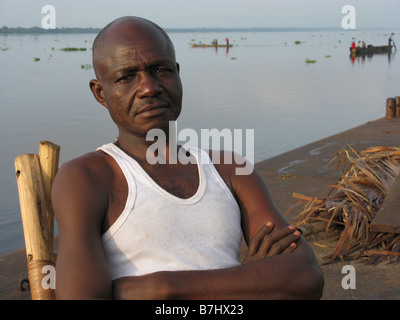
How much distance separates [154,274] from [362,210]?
9.36ft

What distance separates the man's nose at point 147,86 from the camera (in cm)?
187

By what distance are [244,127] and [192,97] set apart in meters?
5.22

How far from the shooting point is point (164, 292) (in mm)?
1636

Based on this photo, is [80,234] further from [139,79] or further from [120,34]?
[120,34]

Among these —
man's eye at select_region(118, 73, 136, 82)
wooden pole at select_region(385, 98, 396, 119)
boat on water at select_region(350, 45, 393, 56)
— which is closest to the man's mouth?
man's eye at select_region(118, 73, 136, 82)

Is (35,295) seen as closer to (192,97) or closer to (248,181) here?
(248,181)

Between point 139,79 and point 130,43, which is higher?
point 130,43

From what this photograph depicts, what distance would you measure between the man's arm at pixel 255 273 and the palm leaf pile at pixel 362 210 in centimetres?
206

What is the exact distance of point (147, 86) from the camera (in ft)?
6.15

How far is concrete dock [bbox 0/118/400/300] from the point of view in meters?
3.41


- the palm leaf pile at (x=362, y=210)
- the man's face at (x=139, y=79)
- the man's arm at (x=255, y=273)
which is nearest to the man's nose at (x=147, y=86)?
the man's face at (x=139, y=79)

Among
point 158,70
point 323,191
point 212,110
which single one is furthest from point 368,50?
point 158,70

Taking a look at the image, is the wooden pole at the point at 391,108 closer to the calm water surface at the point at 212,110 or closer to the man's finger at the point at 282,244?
the calm water surface at the point at 212,110
